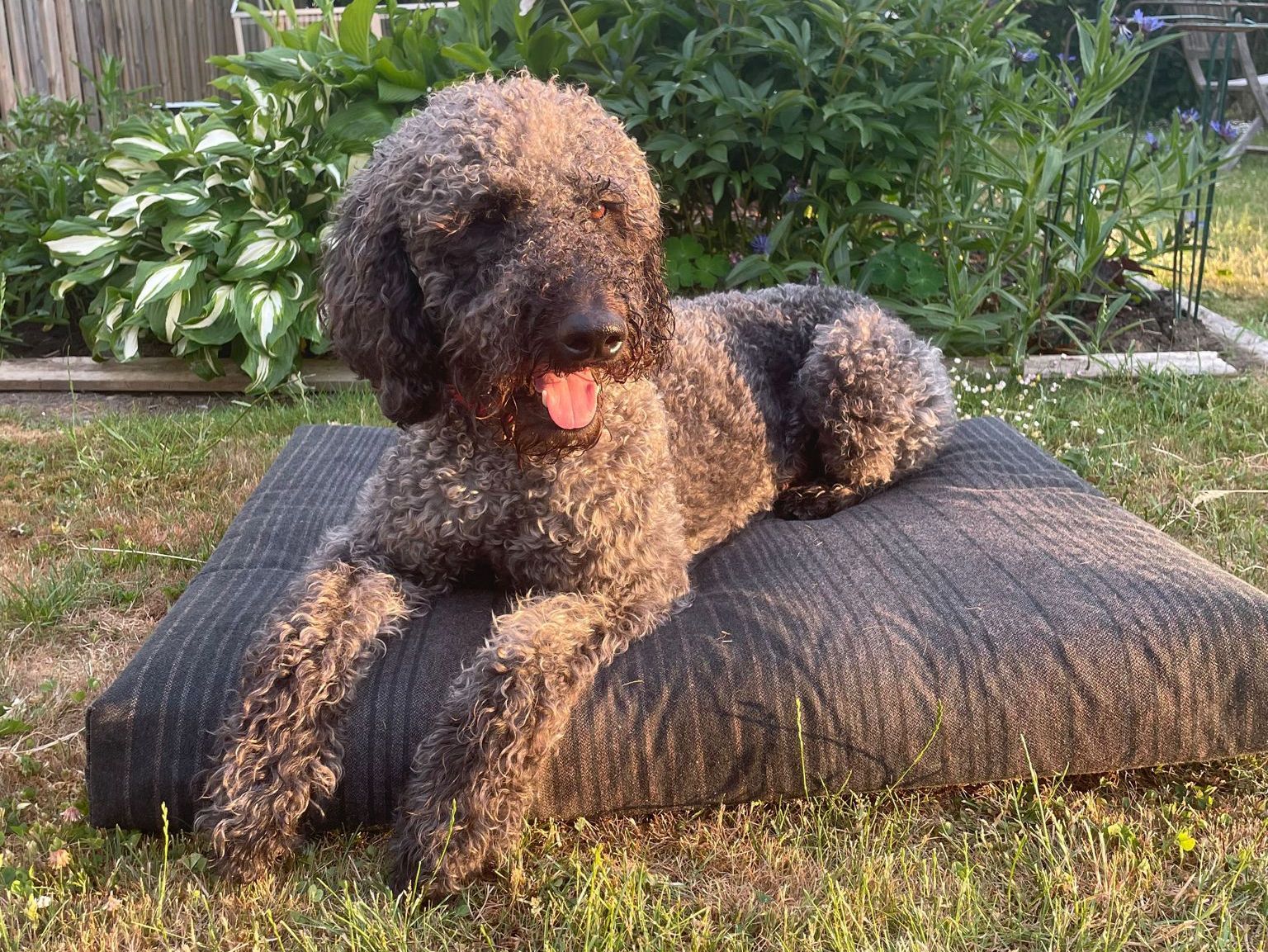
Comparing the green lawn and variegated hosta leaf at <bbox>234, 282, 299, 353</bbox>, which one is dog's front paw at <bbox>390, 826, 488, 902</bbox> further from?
variegated hosta leaf at <bbox>234, 282, 299, 353</bbox>

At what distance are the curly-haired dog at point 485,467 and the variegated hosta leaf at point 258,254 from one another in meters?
2.65

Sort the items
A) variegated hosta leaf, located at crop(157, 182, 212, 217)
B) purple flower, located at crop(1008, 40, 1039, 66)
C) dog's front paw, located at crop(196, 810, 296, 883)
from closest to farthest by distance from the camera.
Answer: dog's front paw, located at crop(196, 810, 296, 883), variegated hosta leaf, located at crop(157, 182, 212, 217), purple flower, located at crop(1008, 40, 1039, 66)

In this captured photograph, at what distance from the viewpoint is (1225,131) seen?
18.9 ft

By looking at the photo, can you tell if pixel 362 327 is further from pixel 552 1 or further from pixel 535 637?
pixel 552 1

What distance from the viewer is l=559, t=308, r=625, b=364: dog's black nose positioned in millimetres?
2238

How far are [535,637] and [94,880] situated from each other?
3.32 ft

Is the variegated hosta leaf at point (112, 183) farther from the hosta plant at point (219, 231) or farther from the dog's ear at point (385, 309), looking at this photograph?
the dog's ear at point (385, 309)

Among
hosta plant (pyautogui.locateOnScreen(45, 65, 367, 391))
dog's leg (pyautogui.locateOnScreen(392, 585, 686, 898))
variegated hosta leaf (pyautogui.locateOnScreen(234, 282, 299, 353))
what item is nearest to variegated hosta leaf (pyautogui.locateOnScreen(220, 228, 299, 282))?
hosta plant (pyautogui.locateOnScreen(45, 65, 367, 391))

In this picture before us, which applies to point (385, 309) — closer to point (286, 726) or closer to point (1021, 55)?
point (286, 726)

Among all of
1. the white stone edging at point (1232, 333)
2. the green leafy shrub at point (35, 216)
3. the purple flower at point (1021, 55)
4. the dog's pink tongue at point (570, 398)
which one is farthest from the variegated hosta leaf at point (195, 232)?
the white stone edging at point (1232, 333)

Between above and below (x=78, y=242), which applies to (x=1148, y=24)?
above

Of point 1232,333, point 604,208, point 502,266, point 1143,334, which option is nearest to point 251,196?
point 604,208

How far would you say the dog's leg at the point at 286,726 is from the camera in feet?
7.43

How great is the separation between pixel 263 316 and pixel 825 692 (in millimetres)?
3570
